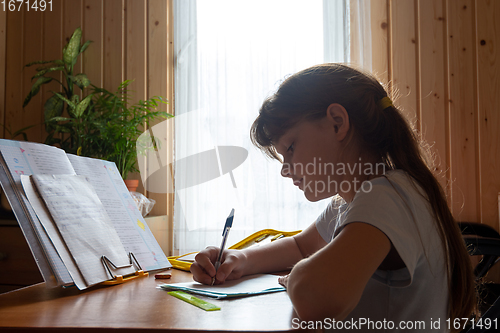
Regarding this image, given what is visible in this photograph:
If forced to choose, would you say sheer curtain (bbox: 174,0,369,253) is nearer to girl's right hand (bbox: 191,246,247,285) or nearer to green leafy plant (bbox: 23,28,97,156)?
green leafy plant (bbox: 23,28,97,156)

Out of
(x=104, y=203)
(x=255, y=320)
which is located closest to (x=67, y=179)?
(x=104, y=203)

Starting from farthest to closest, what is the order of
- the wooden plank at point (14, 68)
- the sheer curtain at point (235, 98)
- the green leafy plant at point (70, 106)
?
1. the wooden plank at point (14, 68)
2. the sheer curtain at point (235, 98)
3. the green leafy plant at point (70, 106)

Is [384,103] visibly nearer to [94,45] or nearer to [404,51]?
[404,51]

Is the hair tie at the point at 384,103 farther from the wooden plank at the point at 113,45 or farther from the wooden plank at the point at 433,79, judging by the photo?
the wooden plank at the point at 113,45

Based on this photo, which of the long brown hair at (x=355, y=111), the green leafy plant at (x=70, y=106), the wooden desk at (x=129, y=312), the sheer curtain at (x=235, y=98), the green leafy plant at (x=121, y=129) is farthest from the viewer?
the sheer curtain at (x=235, y=98)

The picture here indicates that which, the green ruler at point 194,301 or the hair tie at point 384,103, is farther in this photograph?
the hair tie at point 384,103

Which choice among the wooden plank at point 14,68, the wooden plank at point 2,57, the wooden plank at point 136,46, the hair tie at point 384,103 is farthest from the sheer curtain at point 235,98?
the hair tie at point 384,103

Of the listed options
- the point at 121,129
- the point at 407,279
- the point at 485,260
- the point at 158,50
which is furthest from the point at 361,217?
the point at 158,50

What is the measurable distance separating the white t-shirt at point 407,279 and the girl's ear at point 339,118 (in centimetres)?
15

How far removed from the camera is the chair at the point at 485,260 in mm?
808

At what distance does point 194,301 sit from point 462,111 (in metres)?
1.95

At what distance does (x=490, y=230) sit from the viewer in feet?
6.13

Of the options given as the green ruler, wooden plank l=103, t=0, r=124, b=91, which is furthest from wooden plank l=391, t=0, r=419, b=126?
the green ruler

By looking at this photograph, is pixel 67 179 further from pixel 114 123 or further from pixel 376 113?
pixel 114 123
